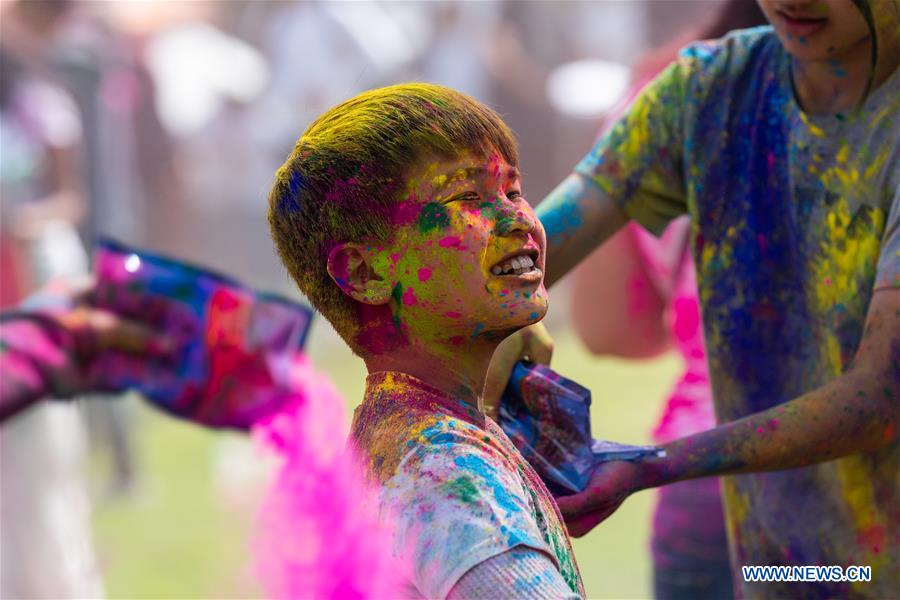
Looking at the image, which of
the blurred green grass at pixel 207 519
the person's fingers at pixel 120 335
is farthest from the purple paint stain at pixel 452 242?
the person's fingers at pixel 120 335

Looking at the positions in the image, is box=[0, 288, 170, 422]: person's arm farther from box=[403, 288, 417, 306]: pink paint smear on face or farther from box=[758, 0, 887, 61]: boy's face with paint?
box=[758, 0, 887, 61]: boy's face with paint

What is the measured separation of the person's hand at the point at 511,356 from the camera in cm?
182

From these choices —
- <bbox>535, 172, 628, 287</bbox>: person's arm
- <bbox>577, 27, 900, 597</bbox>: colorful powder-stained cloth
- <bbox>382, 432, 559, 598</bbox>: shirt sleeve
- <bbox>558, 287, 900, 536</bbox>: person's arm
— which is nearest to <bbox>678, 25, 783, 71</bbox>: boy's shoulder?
<bbox>577, 27, 900, 597</bbox>: colorful powder-stained cloth

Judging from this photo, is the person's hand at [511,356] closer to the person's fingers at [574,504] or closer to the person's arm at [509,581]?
the person's fingers at [574,504]

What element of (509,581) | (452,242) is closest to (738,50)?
(452,242)

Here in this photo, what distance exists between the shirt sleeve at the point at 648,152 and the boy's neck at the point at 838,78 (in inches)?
8.1

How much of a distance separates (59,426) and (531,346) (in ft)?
9.02

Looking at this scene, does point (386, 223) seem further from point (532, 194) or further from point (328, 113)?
point (532, 194)

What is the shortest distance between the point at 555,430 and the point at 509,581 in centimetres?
46

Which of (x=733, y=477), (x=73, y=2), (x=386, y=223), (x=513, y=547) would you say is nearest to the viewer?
(x=513, y=547)

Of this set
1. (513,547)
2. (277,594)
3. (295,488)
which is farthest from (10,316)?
(513,547)

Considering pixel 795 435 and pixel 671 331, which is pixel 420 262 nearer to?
pixel 795 435

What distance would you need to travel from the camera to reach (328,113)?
1634 mm

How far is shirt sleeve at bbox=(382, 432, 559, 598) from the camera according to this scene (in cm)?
135
